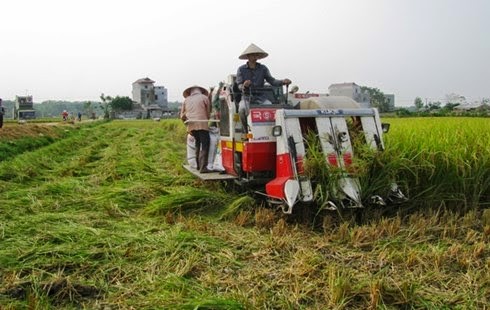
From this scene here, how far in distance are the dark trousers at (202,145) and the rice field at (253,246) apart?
42cm

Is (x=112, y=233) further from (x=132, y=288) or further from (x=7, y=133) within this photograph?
Answer: (x=7, y=133)

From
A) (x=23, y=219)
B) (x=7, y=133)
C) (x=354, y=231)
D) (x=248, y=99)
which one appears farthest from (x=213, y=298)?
(x=7, y=133)

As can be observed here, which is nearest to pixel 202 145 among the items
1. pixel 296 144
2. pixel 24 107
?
pixel 296 144

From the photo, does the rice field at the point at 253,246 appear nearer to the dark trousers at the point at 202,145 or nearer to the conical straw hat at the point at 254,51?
the dark trousers at the point at 202,145

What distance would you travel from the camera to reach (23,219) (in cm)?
505

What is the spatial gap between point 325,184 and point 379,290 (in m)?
1.89

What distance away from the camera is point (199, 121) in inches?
275

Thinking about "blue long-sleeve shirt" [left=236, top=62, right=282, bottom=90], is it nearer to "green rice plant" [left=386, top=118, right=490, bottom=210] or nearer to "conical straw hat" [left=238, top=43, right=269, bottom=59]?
"conical straw hat" [left=238, top=43, right=269, bottom=59]

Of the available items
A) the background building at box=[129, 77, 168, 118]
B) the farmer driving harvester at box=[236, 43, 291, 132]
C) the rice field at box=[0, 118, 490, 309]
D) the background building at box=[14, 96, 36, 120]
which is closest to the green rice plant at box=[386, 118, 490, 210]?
the rice field at box=[0, 118, 490, 309]

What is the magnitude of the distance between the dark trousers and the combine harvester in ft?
2.76

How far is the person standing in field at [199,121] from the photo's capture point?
6.96 m

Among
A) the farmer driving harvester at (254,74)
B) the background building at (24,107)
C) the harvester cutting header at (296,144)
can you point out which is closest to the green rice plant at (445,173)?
the harvester cutting header at (296,144)

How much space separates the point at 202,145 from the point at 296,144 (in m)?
2.34

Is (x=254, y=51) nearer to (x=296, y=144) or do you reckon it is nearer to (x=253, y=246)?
(x=296, y=144)
